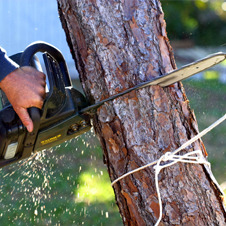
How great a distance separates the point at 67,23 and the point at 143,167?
0.61 metres

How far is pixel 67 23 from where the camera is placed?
1.00m

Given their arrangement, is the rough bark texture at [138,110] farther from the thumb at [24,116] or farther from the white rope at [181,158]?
the thumb at [24,116]

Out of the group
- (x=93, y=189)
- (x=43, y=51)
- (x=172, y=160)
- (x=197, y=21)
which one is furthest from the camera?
(x=197, y=21)

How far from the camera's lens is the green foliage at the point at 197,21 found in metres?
3.63

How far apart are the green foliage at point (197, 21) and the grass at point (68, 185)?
706 mm

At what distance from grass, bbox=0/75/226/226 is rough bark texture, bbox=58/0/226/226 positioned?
2.56 meters

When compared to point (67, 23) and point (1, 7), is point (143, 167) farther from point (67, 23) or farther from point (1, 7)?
point (1, 7)

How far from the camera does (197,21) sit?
12.7ft

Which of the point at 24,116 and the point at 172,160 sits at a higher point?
the point at 24,116

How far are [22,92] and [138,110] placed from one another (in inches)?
16.3

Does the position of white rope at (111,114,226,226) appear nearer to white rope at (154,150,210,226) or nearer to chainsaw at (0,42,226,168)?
white rope at (154,150,210,226)

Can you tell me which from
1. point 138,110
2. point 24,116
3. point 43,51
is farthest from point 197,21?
point 24,116

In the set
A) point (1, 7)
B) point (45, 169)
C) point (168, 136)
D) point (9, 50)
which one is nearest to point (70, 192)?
point (45, 169)

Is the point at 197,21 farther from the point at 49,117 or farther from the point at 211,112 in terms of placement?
the point at 49,117
